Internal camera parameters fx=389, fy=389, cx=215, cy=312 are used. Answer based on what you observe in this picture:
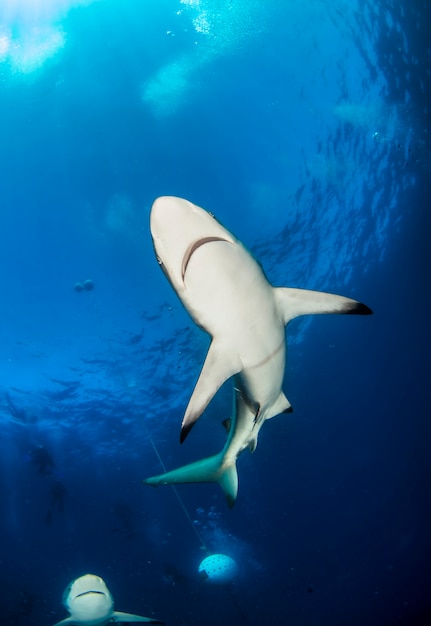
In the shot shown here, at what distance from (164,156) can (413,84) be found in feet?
34.8

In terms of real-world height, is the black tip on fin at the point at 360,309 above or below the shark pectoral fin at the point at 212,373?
above

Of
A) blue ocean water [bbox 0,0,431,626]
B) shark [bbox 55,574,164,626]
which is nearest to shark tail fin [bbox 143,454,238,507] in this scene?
shark [bbox 55,574,164,626]

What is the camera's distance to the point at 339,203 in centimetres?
1681

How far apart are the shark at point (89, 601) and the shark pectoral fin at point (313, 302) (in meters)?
9.39

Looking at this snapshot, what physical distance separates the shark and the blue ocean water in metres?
8.94

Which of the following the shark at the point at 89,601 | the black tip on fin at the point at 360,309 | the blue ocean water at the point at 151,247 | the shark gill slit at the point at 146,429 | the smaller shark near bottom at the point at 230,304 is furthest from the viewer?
the shark gill slit at the point at 146,429

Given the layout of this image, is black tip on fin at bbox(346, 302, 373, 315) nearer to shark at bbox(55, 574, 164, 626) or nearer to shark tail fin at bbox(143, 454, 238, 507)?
shark tail fin at bbox(143, 454, 238, 507)

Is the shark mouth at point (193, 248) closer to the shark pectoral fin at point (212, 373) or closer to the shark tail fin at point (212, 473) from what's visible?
the shark pectoral fin at point (212, 373)

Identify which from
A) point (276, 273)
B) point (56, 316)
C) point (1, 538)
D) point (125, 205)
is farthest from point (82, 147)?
point (1, 538)

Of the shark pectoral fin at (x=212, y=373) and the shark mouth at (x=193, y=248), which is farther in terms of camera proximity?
the shark pectoral fin at (x=212, y=373)

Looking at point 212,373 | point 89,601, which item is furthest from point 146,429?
point 212,373

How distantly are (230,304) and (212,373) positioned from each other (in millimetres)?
737

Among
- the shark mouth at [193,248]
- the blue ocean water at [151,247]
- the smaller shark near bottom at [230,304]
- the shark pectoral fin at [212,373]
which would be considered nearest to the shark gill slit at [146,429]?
the blue ocean water at [151,247]

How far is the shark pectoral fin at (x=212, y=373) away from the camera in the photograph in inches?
144
